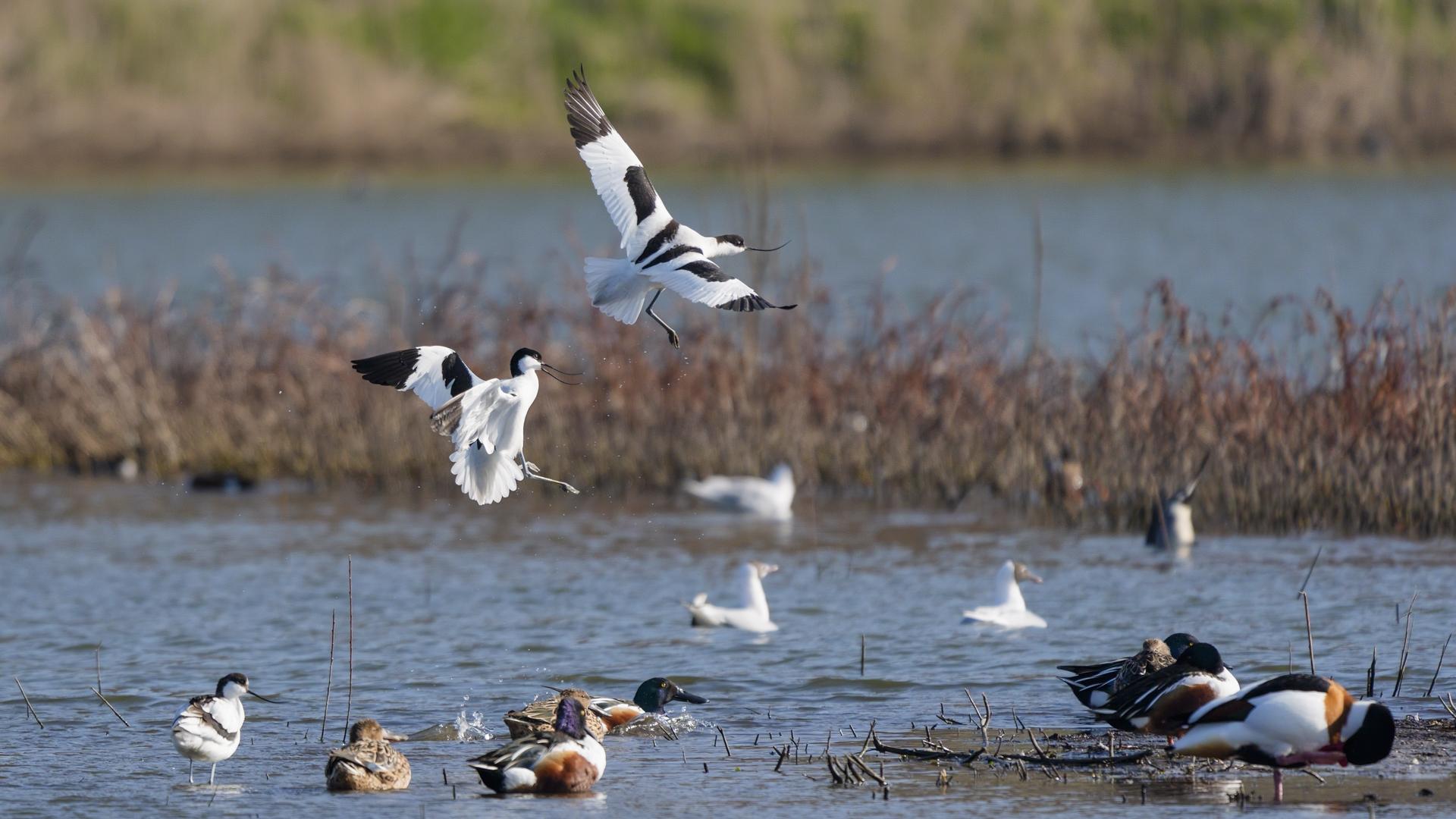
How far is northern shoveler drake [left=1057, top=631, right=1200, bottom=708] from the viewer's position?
8.27m

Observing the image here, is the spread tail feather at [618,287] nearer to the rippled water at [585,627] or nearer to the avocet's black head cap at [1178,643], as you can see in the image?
the rippled water at [585,627]

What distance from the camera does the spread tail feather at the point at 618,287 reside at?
7512 mm

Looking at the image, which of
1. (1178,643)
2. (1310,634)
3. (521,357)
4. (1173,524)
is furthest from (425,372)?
(1173,524)

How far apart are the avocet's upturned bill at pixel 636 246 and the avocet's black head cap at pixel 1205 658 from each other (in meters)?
2.07

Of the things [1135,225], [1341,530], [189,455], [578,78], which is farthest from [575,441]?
[1135,225]

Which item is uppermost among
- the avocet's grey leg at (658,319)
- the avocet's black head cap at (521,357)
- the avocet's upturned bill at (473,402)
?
the avocet's grey leg at (658,319)

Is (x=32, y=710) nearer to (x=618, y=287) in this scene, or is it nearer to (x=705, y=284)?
(x=618, y=287)

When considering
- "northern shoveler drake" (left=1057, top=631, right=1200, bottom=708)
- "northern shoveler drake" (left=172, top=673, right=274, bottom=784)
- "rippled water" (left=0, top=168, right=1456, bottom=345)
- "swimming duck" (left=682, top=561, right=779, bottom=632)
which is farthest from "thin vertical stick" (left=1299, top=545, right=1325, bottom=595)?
"rippled water" (left=0, top=168, right=1456, bottom=345)

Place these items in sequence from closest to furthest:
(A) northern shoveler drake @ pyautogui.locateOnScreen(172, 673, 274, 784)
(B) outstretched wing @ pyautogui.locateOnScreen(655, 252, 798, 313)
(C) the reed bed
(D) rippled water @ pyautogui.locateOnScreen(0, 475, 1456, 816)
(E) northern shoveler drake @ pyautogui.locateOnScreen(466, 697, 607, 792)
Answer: (B) outstretched wing @ pyautogui.locateOnScreen(655, 252, 798, 313)
(E) northern shoveler drake @ pyautogui.locateOnScreen(466, 697, 607, 792)
(A) northern shoveler drake @ pyautogui.locateOnScreen(172, 673, 274, 784)
(D) rippled water @ pyautogui.locateOnScreen(0, 475, 1456, 816)
(C) the reed bed

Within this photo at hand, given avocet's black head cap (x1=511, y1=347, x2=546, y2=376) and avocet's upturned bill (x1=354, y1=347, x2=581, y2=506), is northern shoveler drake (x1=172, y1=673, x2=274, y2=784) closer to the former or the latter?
avocet's upturned bill (x1=354, y1=347, x2=581, y2=506)

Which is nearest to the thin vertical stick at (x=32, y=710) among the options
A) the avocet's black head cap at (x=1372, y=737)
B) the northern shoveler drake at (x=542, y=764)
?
the northern shoveler drake at (x=542, y=764)

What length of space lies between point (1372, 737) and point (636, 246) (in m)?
3.01

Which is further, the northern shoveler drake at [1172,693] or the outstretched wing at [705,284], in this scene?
the northern shoveler drake at [1172,693]

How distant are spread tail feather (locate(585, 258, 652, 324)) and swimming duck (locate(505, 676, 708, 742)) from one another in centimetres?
143
